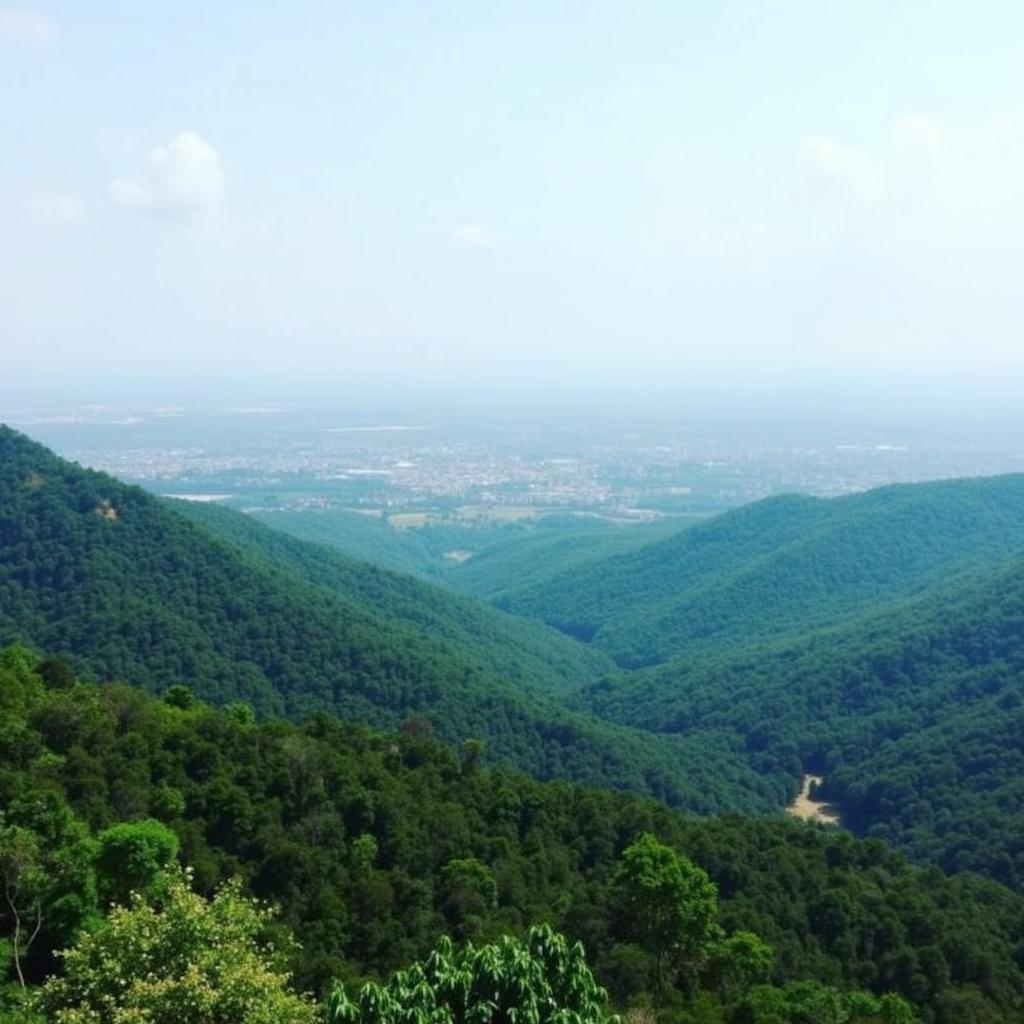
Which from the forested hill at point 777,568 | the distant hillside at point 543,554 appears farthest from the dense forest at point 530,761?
the distant hillside at point 543,554

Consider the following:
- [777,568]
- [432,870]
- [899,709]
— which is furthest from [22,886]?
[777,568]

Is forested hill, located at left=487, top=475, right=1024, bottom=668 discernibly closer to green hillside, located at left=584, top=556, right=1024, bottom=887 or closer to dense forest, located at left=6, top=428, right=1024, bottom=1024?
dense forest, located at left=6, top=428, right=1024, bottom=1024

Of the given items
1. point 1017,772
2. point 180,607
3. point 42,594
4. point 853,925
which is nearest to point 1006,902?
point 853,925

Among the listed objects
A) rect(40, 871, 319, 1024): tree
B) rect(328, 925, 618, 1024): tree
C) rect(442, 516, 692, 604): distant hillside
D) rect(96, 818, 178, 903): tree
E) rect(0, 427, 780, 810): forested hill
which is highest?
rect(328, 925, 618, 1024): tree

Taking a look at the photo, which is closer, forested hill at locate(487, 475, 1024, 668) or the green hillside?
the green hillside

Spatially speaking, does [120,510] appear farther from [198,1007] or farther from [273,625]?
[198,1007]

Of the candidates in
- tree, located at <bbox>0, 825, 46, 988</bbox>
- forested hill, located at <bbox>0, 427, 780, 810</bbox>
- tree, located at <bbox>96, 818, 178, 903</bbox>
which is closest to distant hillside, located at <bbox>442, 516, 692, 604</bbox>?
forested hill, located at <bbox>0, 427, 780, 810</bbox>

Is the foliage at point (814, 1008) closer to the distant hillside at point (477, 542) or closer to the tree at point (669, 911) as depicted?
the tree at point (669, 911)
